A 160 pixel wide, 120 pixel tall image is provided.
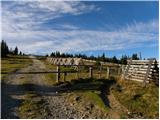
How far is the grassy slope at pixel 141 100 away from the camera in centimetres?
1287

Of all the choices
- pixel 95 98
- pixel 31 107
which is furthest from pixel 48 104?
pixel 95 98

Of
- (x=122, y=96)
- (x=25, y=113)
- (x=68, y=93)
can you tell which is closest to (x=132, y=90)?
(x=122, y=96)

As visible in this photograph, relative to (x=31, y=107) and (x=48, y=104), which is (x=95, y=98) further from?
(x=31, y=107)

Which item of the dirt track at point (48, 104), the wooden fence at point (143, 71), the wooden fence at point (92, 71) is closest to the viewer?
the dirt track at point (48, 104)

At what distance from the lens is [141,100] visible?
50.1 feet

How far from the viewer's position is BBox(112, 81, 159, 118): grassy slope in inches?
507

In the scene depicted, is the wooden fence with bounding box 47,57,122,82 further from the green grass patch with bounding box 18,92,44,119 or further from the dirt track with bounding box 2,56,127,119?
the green grass patch with bounding box 18,92,44,119

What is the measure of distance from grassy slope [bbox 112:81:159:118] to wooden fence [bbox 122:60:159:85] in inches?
72.9

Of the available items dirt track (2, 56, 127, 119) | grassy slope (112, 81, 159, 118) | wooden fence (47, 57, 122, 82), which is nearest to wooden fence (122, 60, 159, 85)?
wooden fence (47, 57, 122, 82)

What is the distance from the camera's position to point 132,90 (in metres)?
18.0

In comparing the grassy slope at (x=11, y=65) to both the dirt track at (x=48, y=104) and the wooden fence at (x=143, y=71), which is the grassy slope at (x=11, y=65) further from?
the wooden fence at (x=143, y=71)

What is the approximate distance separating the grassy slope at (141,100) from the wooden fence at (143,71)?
185cm

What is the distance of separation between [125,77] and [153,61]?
4155 millimetres

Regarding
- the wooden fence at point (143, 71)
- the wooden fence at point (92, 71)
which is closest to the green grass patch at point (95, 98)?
the wooden fence at point (92, 71)
